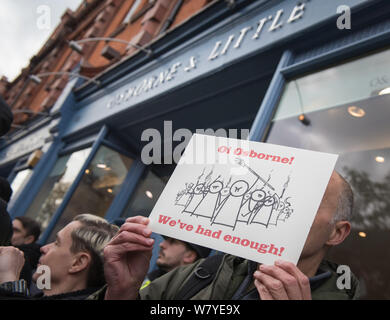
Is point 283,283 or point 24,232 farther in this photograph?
point 24,232

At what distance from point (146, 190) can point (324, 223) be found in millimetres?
4730

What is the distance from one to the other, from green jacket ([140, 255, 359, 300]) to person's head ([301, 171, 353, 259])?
0.11m

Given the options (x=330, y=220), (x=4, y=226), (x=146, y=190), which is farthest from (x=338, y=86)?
(x=146, y=190)

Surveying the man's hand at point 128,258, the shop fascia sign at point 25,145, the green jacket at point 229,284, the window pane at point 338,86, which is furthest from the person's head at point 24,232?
the shop fascia sign at point 25,145

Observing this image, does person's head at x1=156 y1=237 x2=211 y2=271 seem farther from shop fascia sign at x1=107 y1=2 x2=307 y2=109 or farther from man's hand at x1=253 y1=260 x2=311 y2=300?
shop fascia sign at x1=107 y1=2 x2=307 y2=109

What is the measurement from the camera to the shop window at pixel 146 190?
5398 mm

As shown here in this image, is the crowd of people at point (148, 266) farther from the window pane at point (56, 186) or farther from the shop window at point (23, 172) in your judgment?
the shop window at point (23, 172)

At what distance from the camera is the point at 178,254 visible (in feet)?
9.13

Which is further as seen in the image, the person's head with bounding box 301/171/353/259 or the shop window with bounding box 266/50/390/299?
the shop window with bounding box 266/50/390/299

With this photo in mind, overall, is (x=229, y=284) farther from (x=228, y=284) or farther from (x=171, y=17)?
(x=171, y=17)

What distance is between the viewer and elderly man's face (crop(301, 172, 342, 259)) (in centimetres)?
123

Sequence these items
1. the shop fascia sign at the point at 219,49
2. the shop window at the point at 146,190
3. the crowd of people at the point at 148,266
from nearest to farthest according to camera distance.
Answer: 1. the crowd of people at the point at 148,266
2. the shop fascia sign at the point at 219,49
3. the shop window at the point at 146,190

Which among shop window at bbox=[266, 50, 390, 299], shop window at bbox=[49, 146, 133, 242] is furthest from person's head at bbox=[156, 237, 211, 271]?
shop window at bbox=[49, 146, 133, 242]
